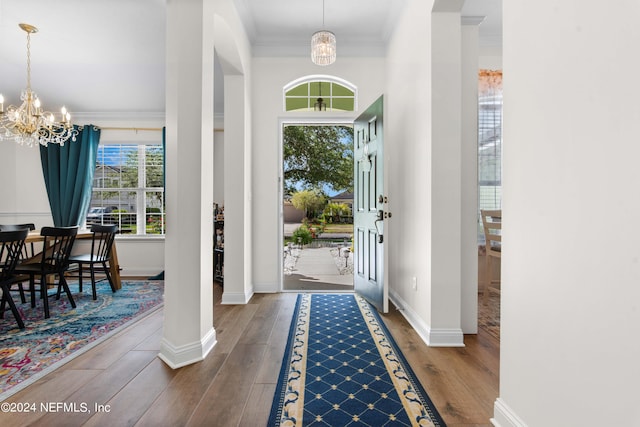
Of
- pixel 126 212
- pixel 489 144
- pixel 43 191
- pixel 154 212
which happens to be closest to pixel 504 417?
pixel 489 144

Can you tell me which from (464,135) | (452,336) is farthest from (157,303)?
(464,135)

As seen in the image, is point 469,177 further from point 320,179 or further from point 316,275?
point 320,179

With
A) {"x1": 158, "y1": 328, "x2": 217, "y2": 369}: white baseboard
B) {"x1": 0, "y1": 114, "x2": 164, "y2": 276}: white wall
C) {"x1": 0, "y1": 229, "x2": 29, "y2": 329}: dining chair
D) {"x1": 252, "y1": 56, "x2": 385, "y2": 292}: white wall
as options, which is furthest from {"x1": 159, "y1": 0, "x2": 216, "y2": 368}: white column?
{"x1": 0, "y1": 114, "x2": 164, "y2": 276}: white wall

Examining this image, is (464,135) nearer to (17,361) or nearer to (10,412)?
(10,412)

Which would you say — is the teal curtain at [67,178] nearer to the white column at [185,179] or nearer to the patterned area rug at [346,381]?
the white column at [185,179]

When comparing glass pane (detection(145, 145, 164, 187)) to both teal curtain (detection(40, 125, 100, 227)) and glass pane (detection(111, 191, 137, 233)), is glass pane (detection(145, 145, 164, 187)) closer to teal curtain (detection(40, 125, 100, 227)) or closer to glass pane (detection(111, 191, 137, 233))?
glass pane (detection(111, 191, 137, 233))

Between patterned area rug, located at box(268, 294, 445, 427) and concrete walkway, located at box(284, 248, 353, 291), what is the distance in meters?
1.71

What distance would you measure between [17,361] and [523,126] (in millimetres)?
3451

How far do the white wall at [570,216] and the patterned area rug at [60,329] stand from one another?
2.78 meters

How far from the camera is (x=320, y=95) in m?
4.29

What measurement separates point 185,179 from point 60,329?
1974 mm

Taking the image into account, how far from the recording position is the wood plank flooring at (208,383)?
1662 millimetres

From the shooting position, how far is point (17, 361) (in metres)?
2.28

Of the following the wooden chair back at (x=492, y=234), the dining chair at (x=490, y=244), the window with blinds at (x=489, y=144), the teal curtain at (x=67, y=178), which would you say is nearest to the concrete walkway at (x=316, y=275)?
the dining chair at (x=490, y=244)
